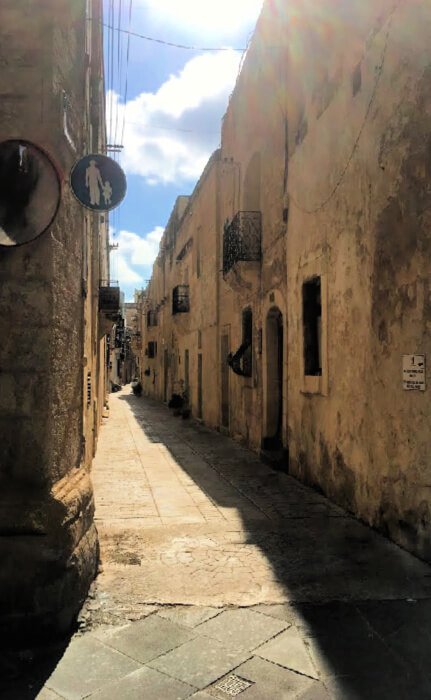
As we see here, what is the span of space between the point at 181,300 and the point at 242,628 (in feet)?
59.8

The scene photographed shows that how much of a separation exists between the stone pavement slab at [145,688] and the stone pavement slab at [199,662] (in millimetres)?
55

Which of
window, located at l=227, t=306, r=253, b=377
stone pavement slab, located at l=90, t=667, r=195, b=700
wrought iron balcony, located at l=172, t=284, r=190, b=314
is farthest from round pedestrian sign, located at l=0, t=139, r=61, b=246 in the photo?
wrought iron balcony, located at l=172, t=284, r=190, b=314

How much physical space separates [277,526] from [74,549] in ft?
8.87

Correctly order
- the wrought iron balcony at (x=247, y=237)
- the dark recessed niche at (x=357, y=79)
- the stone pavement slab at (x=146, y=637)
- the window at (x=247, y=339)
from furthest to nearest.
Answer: the window at (x=247, y=339)
the wrought iron balcony at (x=247, y=237)
the dark recessed niche at (x=357, y=79)
the stone pavement slab at (x=146, y=637)

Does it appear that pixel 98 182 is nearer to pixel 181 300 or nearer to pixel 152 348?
pixel 181 300

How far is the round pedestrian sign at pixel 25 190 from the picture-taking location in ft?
11.3

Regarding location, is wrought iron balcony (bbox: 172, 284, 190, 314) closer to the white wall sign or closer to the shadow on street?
the shadow on street

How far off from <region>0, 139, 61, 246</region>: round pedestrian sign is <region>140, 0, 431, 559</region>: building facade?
308 cm

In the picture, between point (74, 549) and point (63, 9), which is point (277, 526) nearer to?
point (74, 549)

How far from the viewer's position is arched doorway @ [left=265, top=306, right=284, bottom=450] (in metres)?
10.3

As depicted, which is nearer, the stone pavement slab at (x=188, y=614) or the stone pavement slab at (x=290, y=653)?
the stone pavement slab at (x=290, y=653)

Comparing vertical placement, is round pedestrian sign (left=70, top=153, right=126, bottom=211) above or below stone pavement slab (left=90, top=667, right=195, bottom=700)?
above

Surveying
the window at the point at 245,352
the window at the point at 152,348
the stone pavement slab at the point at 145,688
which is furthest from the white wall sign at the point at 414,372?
the window at the point at 152,348

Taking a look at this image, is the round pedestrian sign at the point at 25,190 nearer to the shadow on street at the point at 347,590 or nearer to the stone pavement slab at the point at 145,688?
the stone pavement slab at the point at 145,688
